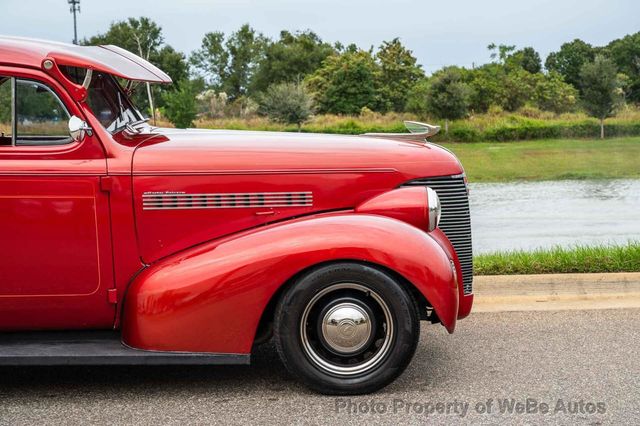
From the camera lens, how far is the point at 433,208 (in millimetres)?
4516

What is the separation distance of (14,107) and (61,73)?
32 centimetres

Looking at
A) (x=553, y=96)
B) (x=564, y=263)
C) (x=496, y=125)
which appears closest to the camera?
(x=564, y=263)

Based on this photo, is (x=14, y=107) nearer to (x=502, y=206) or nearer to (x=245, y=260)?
(x=245, y=260)

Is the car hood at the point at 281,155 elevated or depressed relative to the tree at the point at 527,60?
depressed

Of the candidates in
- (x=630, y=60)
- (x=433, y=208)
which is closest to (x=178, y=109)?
(x=433, y=208)

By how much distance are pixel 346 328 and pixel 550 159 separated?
764 inches

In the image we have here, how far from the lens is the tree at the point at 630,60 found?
106 feet

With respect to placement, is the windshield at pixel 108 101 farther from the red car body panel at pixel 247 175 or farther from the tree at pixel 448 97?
the tree at pixel 448 97

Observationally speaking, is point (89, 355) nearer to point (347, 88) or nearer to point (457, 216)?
point (457, 216)

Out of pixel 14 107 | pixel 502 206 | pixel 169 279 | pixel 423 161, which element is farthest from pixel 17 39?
pixel 502 206

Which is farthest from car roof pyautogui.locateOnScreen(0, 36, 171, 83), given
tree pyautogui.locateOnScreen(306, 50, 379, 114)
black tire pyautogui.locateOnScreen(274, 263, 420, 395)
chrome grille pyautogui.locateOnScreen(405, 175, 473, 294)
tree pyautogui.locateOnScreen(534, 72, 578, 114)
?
tree pyautogui.locateOnScreen(534, 72, 578, 114)

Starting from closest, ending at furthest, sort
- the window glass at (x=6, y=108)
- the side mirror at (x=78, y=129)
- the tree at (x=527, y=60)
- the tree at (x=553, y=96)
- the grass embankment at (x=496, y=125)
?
the side mirror at (x=78, y=129) < the window glass at (x=6, y=108) < the grass embankment at (x=496, y=125) < the tree at (x=553, y=96) < the tree at (x=527, y=60)

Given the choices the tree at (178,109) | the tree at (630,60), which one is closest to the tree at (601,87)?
the tree at (630,60)

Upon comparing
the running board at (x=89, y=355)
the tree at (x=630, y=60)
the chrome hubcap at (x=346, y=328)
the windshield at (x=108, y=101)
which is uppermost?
the tree at (x=630, y=60)
